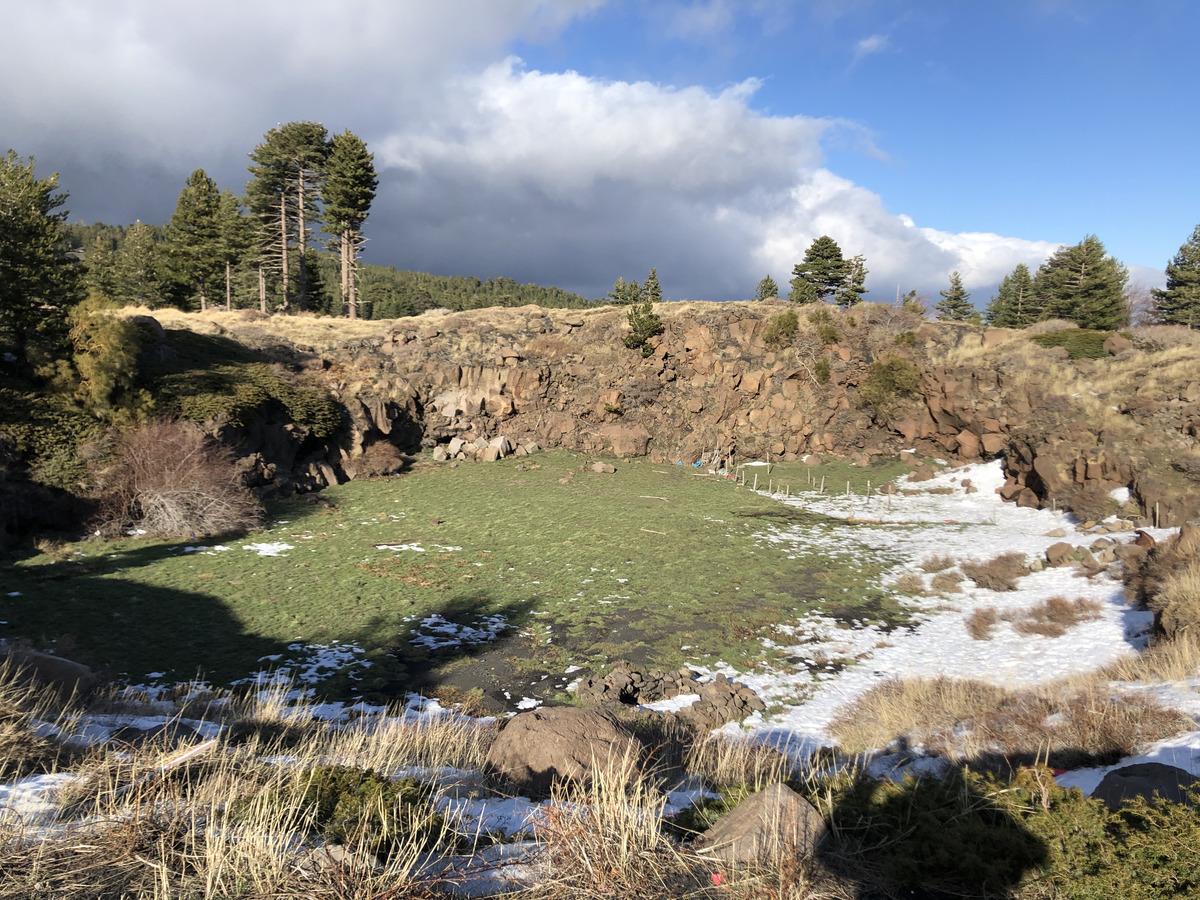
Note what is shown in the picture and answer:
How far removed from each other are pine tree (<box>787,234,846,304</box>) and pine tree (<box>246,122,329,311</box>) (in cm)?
3449

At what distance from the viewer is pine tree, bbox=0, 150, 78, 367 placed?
15148 millimetres

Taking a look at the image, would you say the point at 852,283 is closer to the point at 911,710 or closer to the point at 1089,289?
the point at 1089,289

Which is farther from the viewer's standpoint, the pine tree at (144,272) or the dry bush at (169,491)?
the pine tree at (144,272)

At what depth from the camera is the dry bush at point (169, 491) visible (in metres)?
14.4

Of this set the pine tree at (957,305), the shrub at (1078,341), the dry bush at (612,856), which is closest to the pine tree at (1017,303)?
the pine tree at (957,305)

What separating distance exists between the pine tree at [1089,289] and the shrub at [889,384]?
1621cm

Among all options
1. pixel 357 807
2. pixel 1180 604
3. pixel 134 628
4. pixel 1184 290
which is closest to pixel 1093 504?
pixel 1180 604

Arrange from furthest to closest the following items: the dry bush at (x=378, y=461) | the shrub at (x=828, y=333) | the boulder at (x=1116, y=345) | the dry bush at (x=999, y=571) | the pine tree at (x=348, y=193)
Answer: the pine tree at (x=348, y=193) < the shrub at (x=828, y=333) < the dry bush at (x=378, y=461) < the boulder at (x=1116, y=345) < the dry bush at (x=999, y=571)

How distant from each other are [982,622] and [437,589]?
34.8 ft

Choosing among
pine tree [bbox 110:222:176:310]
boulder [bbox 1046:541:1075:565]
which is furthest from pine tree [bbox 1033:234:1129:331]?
pine tree [bbox 110:222:176:310]

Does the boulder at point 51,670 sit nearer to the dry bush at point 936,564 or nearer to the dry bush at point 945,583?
the dry bush at point 945,583

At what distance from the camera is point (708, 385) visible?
29547 mm

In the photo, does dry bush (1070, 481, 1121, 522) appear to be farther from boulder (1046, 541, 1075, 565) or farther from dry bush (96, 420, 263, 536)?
dry bush (96, 420, 263, 536)

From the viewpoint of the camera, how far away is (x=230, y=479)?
52.2ft
